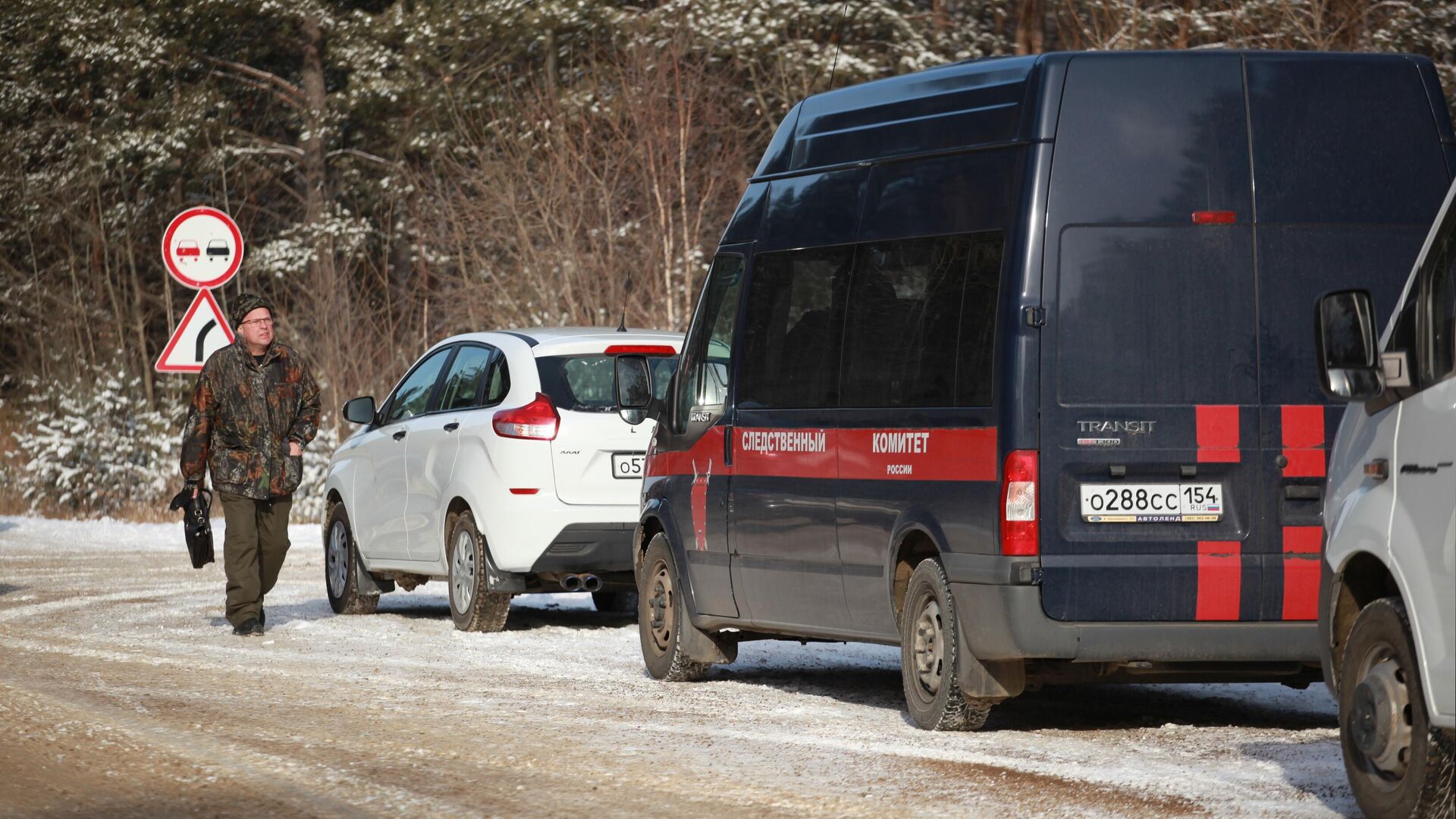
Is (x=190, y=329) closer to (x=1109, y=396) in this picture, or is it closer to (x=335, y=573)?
(x=335, y=573)

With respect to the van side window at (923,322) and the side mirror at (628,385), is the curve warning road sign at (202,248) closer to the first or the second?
the side mirror at (628,385)

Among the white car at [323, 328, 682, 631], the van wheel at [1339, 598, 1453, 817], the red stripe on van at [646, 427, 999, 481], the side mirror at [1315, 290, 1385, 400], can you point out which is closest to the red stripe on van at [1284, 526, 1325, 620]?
the red stripe on van at [646, 427, 999, 481]

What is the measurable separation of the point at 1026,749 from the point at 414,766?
2.23 m

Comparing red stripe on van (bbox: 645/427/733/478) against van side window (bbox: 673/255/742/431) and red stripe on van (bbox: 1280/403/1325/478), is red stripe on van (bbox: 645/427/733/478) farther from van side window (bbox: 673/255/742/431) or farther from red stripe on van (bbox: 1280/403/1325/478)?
red stripe on van (bbox: 1280/403/1325/478)

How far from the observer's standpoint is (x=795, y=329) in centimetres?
957

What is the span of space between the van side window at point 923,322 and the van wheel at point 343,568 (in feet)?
21.3

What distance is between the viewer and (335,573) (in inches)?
591

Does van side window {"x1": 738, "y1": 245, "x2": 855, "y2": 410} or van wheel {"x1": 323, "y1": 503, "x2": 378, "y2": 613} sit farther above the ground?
van side window {"x1": 738, "y1": 245, "x2": 855, "y2": 410}

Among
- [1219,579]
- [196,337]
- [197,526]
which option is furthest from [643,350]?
[196,337]

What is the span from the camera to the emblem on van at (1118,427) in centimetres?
787

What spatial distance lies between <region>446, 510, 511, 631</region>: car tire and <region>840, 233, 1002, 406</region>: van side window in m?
4.38

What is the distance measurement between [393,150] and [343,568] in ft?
78.6

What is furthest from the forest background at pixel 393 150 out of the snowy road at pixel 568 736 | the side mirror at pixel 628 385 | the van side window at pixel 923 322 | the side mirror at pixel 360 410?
the van side window at pixel 923 322

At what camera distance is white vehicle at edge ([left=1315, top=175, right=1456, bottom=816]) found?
227 inches
